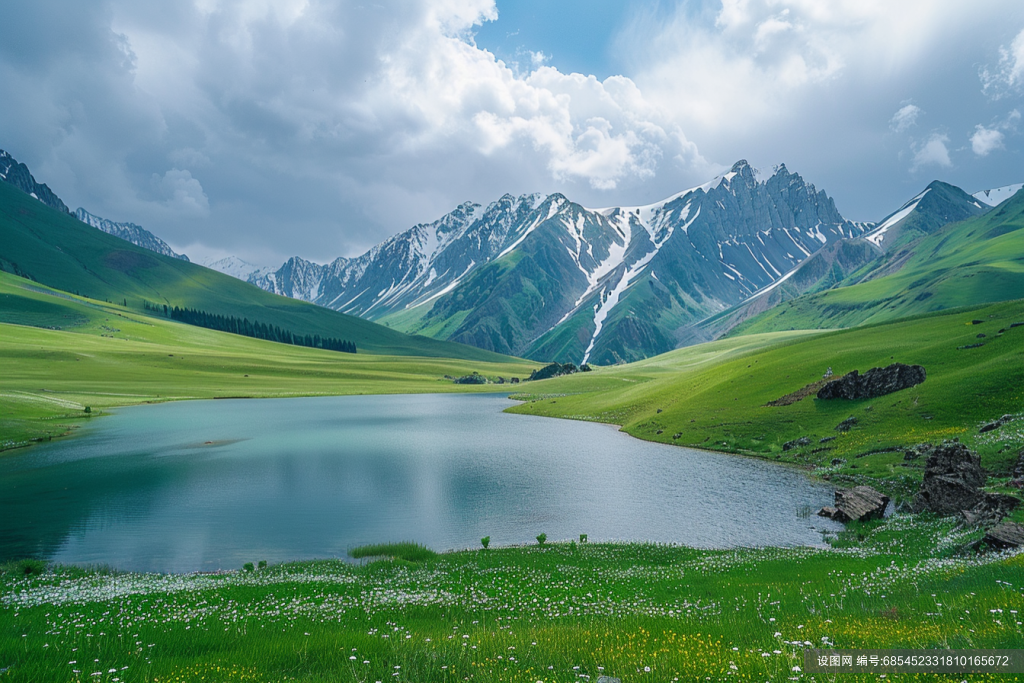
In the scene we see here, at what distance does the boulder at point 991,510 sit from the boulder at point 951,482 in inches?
187

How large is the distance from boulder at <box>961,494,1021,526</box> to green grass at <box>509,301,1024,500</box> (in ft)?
29.7

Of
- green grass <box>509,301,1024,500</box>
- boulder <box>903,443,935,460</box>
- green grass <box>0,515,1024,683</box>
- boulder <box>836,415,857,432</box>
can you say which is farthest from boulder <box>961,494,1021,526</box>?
boulder <box>836,415,857,432</box>

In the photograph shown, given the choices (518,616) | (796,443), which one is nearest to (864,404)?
(796,443)

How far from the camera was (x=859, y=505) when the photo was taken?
3503 centimetres

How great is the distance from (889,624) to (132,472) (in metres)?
62.7

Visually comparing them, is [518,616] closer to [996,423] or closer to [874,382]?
[996,423]

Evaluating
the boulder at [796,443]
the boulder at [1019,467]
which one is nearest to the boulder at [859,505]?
the boulder at [1019,467]

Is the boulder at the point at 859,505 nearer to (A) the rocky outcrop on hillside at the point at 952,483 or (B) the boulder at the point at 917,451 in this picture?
(A) the rocky outcrop on hillside at the point at 952,483

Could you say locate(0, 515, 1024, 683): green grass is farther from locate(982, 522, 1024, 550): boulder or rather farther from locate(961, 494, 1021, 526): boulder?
locate(961, 494, 1021, 526): boulder

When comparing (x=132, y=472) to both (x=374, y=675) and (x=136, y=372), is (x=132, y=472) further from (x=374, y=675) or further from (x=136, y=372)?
(x=136, y=372)

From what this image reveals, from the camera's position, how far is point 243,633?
589 inches

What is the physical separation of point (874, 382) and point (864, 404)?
423cm

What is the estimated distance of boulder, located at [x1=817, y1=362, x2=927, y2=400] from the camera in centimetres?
5931

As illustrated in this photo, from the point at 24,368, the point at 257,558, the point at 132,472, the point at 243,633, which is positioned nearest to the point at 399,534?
the point at 257,558
